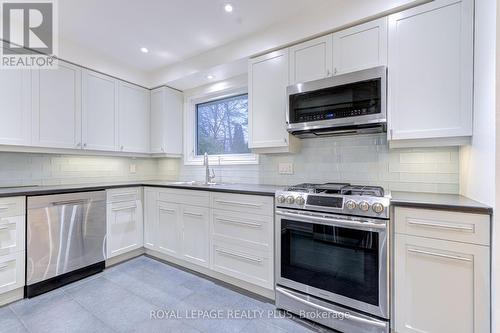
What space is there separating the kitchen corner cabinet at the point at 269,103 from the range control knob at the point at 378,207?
3.35 ft

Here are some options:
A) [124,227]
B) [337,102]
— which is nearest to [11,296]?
[124,227]

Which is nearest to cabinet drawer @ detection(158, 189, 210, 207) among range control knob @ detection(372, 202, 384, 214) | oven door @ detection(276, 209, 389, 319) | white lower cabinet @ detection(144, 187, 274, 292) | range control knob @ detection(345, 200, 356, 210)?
white lower cabinet @ detection(144, 187, 274, 292)

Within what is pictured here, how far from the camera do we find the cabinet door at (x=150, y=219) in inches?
117

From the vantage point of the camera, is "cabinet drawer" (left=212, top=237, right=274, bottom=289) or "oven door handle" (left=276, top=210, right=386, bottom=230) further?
"cabinet drawer" (left=212, top=237, right=274, bottom=289)

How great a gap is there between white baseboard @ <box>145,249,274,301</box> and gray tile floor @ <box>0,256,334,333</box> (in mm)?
72

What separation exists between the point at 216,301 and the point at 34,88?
273cm

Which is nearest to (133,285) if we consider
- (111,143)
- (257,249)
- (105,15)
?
(257,249)

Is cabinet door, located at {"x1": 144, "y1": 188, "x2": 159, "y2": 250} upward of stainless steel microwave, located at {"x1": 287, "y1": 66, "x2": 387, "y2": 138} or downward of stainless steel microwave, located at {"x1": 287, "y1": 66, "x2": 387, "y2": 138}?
downward

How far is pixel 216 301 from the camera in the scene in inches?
81.8

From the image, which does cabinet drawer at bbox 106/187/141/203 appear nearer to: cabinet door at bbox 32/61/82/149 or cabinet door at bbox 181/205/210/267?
cabinet door at bbox 32/61/82/149

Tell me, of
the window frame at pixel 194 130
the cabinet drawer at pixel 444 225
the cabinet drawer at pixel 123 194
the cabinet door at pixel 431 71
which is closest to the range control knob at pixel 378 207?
the cabinet drawer at pixel 444 225

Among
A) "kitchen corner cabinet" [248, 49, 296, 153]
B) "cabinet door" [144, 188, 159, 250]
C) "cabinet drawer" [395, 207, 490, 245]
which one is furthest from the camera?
"cabinet door" [144, 188, 159, 250]

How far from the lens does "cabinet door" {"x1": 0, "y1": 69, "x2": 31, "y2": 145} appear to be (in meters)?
2.17

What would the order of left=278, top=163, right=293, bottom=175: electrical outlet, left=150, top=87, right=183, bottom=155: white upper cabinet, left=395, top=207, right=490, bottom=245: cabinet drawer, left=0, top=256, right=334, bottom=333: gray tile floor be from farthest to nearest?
left=150, top=87, right=183, bottom=155: white upper cabinet → left=278, top=163, right=293, bottom=175: electrical outlet → left=0, top=256, right=334, bottom=333: gray tile floor → left=395, top=207, right=490, bottom=245: cabinet drawer
